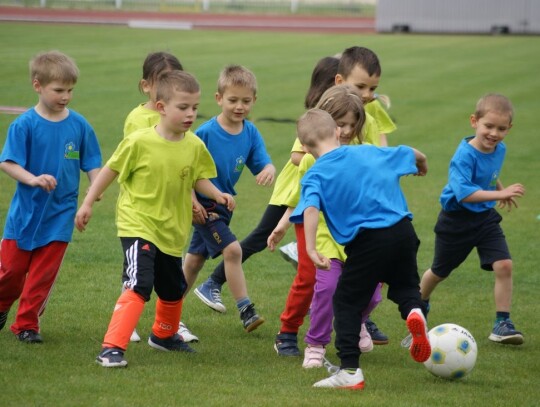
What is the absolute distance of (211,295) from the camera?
24.9 feet

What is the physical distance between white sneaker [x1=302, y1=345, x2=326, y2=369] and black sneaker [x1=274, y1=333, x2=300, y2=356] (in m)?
0.32

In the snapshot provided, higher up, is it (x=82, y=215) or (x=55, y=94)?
(x=55, y=94)

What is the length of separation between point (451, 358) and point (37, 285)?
8.56 ft

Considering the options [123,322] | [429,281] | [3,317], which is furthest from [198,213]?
[429,281]


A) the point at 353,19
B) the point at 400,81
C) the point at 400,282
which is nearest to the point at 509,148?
the point at 400,81

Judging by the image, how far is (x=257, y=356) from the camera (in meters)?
6.39

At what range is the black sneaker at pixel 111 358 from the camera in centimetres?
575

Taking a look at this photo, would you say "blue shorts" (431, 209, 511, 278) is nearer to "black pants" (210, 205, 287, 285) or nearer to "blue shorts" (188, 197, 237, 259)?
"black pants" (210, 205, 287, 285)

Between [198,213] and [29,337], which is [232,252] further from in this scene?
[29,337]

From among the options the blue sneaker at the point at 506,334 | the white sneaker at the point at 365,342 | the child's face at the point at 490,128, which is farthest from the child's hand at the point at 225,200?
the blue sneaker at the point at 506,334

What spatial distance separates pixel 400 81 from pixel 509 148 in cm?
776

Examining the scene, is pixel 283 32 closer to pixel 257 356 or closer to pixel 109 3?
pixel 109 3

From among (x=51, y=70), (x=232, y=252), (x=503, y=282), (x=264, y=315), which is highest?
(x=51, y=70)

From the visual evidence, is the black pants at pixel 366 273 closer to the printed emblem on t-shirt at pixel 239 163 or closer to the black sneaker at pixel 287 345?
the black sneaker at pixel 287 345
